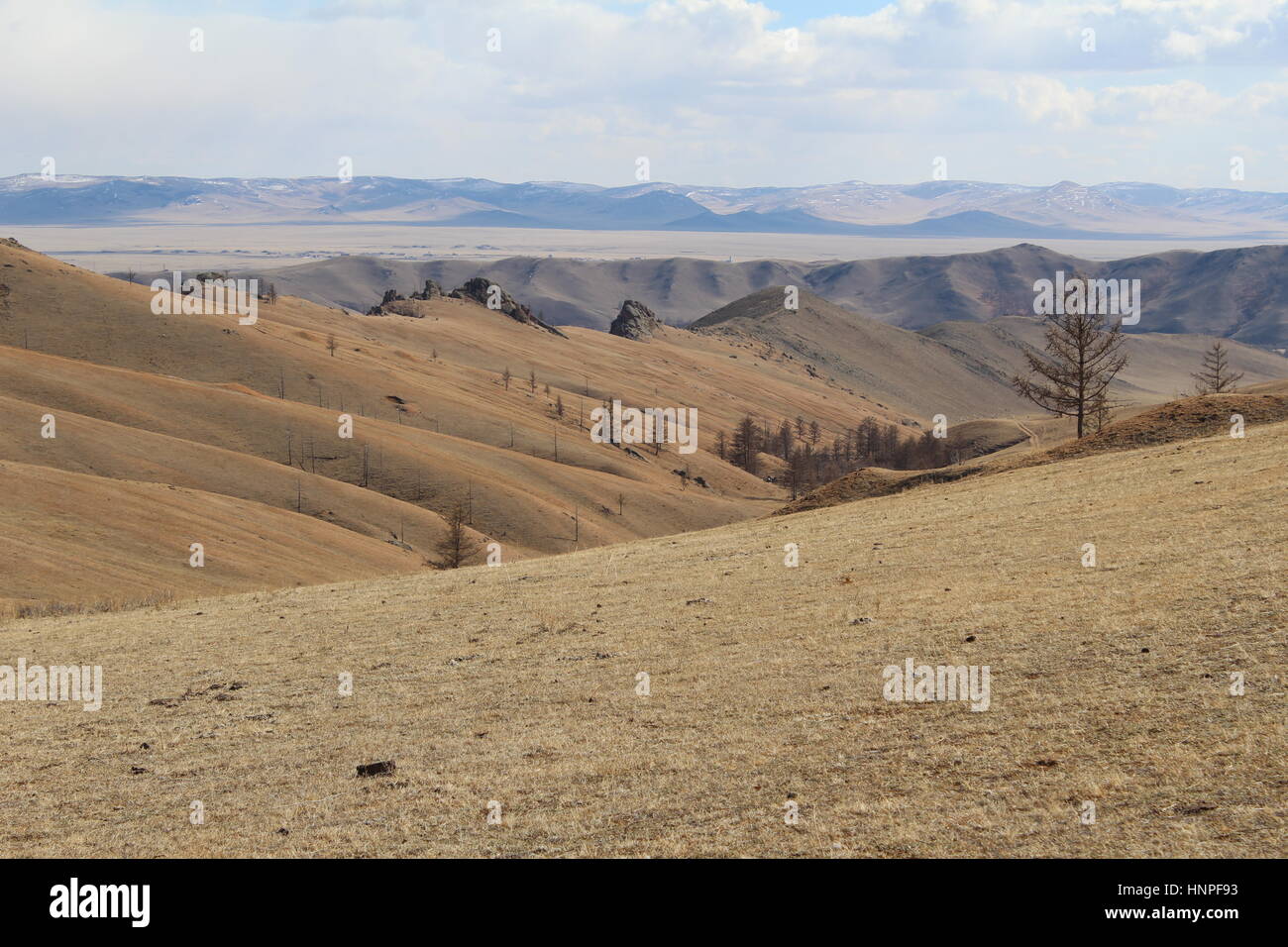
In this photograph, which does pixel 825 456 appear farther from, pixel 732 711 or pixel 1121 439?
pixel 732 711

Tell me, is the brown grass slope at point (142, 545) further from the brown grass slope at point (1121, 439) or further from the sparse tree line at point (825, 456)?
the sparse tree line at point (825, 456)

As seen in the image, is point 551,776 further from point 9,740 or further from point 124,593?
point 124,593

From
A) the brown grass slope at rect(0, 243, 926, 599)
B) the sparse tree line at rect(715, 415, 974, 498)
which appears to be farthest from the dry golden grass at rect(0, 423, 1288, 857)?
the sparse tree line at rect(715, 415, 974, 498)

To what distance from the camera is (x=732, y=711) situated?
17844mm

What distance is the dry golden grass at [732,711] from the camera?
1310 centimetres

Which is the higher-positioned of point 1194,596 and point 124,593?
point 1194,596

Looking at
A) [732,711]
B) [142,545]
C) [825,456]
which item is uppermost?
[825,456]

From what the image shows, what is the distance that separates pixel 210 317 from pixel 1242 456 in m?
130

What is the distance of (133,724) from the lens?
20.3 metres

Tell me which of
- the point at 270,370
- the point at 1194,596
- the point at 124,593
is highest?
the point at 270,370

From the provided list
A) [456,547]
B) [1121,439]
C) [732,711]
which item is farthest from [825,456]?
[732,711]

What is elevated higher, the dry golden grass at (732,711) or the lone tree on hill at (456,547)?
the dry golden grass at (732,711)

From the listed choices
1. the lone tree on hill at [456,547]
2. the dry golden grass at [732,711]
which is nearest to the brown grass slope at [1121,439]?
the dry golden grass at [732,711]
